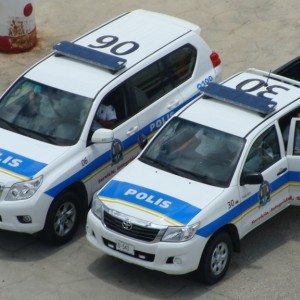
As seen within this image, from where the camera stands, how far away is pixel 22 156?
40.9 ft

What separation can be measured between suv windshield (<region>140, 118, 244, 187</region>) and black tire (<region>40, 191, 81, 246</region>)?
1017 mm

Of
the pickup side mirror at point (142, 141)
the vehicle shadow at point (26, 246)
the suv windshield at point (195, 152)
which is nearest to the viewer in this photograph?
the suv windshield at point (195, 152)

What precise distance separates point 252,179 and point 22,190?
2.64 m

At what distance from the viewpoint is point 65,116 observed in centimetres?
1298

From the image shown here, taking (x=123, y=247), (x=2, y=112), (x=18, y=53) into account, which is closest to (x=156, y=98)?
(x=2, y=112)

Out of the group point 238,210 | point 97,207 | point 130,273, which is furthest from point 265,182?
point 97,207

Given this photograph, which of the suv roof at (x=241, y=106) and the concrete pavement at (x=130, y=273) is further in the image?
the suv roof at (x=241, y=106)

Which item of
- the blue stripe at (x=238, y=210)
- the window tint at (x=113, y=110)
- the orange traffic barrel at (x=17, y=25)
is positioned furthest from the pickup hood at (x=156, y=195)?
the orange traffic barrel at (x=17, y=25)

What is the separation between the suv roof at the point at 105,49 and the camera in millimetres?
13203

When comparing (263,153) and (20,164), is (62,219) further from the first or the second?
(263,153)

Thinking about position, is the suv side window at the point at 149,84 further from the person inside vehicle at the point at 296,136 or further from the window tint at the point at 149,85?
the person inside vehicle at the point at 296,136

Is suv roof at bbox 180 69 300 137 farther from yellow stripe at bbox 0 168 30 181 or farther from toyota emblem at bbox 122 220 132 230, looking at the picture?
yellow stripe at bbox 0 168 30 181

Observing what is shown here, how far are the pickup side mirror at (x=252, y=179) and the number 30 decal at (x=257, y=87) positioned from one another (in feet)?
4.86

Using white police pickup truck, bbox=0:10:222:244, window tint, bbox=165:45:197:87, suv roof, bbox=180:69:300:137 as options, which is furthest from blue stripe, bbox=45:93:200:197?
suv roof, bbox=180:69:300:137
